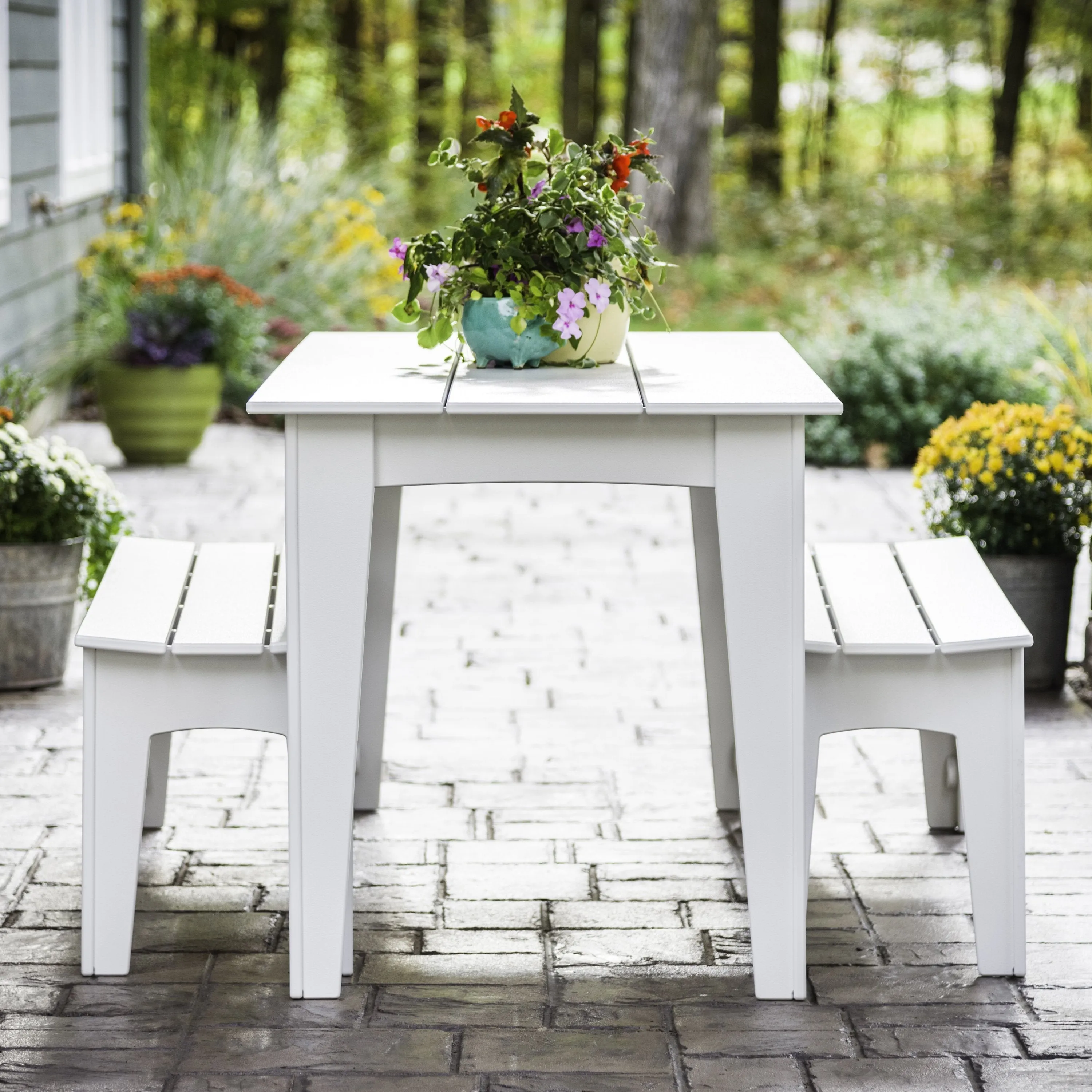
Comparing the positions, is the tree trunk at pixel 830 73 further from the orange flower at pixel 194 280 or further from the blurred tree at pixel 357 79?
the orange flower at pixel 194 280

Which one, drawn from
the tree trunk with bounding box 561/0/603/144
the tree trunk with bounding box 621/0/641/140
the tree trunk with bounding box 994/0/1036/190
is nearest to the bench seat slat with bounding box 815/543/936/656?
the tree trunk with bounding box 621/0/641/140

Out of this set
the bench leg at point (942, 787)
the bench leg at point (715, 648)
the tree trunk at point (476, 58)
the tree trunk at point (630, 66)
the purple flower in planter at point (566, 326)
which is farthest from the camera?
the tree trunk at point (476, 58)

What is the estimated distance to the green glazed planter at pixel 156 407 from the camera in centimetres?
693

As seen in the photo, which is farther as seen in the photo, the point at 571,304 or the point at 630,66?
the point at 630,66

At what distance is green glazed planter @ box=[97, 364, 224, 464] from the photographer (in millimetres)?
6934

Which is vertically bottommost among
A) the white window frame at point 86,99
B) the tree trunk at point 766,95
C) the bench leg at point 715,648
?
the bench leg at point 715,648

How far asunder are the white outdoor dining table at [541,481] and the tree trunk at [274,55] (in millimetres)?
14613

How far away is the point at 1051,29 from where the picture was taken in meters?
19.8

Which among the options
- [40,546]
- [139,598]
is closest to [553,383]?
[139,598]

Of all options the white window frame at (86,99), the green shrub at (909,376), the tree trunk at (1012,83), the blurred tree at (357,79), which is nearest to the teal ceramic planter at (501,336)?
the green shrub at (909,376)

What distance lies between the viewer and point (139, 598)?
2719 mm

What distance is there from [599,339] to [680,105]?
11.6m

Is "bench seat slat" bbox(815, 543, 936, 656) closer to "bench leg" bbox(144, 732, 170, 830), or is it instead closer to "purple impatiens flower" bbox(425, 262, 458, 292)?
"purple impatiens flower" bbox(425, 262, 458, 292)

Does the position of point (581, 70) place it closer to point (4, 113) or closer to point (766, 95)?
point (766, 95)
